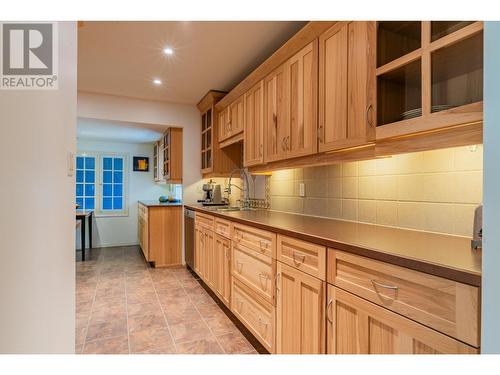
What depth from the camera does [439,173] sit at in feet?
4.47

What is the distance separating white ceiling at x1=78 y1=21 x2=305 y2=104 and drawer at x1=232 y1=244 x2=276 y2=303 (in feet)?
5.64

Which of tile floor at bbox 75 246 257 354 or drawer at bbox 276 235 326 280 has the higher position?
drawer at bbox 276 235 326 280

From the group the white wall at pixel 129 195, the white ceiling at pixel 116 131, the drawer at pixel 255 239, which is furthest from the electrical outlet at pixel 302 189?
the white wall at pixel 129 195

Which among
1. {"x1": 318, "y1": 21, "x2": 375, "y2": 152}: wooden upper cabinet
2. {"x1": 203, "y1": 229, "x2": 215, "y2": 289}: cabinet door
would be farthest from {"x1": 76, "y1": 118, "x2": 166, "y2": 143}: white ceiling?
{"x1": 318, "y1": 21, "x2": 375, "y2": 152}: wooden upper cabinet

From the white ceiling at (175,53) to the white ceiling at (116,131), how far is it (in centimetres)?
63

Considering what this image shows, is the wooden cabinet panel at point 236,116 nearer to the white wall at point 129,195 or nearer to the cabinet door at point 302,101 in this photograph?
the cabinet door at point 302,101

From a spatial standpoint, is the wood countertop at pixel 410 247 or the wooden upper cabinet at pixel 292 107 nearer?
the wood countertop at pixel 410 247

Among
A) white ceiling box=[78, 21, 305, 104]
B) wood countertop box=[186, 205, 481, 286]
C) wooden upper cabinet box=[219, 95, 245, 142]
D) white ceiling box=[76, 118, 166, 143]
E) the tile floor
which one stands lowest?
the tile floor

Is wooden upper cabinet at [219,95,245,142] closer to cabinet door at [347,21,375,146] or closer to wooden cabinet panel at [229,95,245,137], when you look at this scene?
wooden cabinet panel at [229,95,245,137]

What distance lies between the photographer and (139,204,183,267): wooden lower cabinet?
3.95 metres

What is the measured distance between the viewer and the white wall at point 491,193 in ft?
1.91

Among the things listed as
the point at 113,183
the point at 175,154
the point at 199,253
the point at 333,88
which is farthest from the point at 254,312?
the point at 113,183

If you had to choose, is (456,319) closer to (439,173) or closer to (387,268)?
(387,268)

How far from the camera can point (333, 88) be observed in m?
1.63
